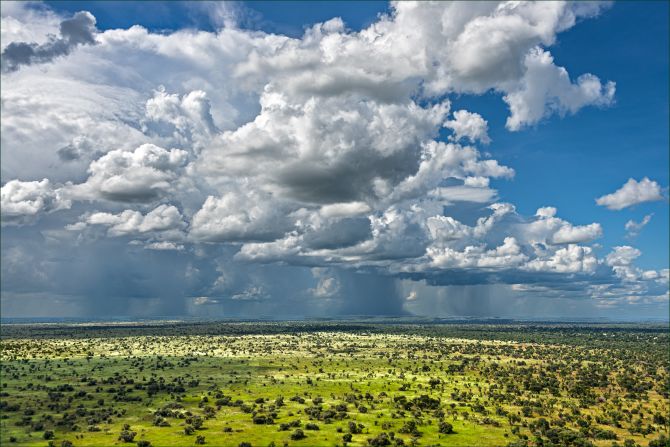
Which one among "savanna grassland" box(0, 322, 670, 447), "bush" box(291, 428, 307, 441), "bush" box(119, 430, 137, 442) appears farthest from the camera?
"savanna grassland" box(0, 322, 670, 447)

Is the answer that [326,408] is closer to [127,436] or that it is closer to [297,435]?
[297,435]

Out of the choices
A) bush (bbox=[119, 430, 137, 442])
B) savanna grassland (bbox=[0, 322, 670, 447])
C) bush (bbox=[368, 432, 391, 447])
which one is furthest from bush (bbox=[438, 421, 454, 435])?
bush (bbox=[119, 430, 137, 442])

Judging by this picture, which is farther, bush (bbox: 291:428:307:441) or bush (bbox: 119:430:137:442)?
bush (bbox: 291:428:307:441)

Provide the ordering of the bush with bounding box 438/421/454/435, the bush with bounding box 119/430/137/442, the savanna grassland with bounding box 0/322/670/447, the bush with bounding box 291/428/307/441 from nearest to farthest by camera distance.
Result: the bush with bounding box 119/430/137/442 → the bush with bounding box 291/428/307/441 → the savanna grassland with bounding box 0/322/670/447 → the bush with bounding box 438/421/454/435

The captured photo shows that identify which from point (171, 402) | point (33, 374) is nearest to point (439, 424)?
point (171, 402)

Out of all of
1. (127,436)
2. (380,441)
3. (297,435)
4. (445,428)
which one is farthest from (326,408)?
(127,436)

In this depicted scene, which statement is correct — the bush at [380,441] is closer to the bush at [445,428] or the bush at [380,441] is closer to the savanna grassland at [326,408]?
the savanna grassland at [326,408]

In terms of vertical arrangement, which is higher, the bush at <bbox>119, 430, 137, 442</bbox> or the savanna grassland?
the bush at <bbox>119, 430, 137, 442</bbox>

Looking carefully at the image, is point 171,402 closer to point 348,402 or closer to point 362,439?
point 348,402

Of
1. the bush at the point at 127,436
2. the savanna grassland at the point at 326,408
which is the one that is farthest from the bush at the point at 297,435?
the bush at the point at 127,436

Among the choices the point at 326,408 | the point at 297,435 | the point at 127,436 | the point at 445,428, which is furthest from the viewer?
the point at 326,408

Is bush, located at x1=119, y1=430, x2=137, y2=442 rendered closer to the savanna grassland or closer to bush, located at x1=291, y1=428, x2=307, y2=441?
the savanna grassland
